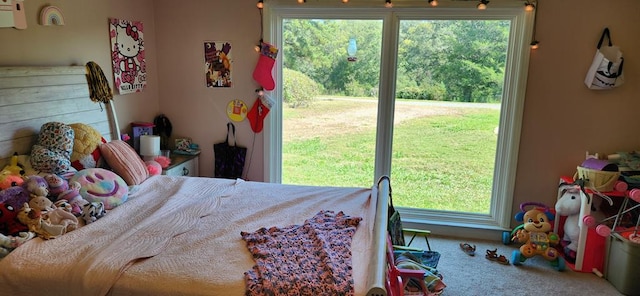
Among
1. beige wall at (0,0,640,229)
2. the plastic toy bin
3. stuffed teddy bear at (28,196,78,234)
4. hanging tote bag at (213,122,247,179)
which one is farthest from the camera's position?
hanging tote bag at (213,122,247,179)

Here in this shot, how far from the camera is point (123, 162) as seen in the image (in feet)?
9.59

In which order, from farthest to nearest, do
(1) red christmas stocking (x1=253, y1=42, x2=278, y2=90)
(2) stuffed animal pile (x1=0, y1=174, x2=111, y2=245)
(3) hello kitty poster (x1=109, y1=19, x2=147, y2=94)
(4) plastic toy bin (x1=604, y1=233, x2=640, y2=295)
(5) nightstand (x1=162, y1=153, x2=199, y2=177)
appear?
(1) red christmas stocking (x1=253, y1=42, x2=278, y2=90)
(5) nightstand (x1=162, y1=153, x2=199, y2=177)
(3) hello kitty poster (x1=109, y1=19, x2=147, y2=94)
(4) plastic toy bin (x1=604, y1=233, x2=640, y2=295)
(2) stuffed animal pile (x1=0, y1=174, x2=111, y2=245)

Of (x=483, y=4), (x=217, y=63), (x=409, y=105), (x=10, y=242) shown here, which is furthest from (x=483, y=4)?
(x=10, y=242)

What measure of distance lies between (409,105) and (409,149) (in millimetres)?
379

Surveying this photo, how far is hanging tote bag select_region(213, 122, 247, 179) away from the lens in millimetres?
3924

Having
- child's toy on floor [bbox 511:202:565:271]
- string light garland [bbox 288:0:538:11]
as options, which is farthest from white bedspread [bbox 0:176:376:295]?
string light garland [bbox 288:0:538:11]

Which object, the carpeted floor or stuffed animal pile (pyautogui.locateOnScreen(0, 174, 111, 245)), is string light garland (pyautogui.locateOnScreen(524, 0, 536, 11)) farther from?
stuffed animal pile (pyautogui.locateOnScreen(0, 174, 111, 245))

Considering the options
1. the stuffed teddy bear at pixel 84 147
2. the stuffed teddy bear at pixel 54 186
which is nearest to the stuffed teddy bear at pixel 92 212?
the stuffed teddy bear at pixel 54 186

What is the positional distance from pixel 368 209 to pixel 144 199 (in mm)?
1390

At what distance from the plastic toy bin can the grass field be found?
3.26 feet

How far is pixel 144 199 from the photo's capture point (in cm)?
275

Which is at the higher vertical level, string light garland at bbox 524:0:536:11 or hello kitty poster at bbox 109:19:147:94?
string light garland at bbox 524:0:536:11

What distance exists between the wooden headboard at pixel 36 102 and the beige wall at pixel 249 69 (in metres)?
0.12

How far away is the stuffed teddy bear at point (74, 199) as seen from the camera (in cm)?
235
